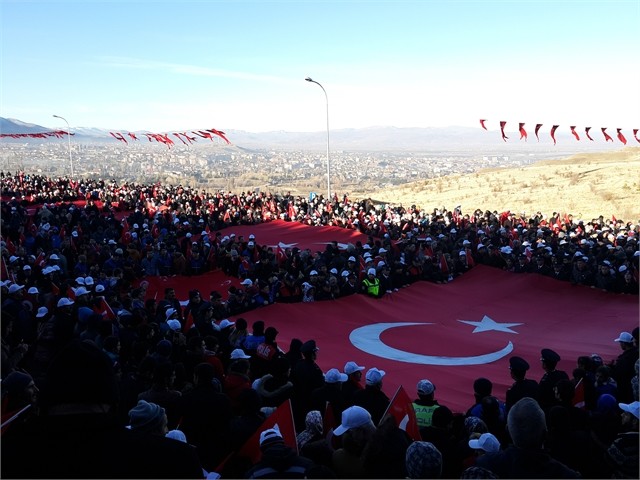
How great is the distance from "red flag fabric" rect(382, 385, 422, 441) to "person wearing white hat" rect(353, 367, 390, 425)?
0.55 meters

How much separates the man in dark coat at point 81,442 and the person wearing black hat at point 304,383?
472 cm

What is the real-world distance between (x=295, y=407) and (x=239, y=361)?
0.84m

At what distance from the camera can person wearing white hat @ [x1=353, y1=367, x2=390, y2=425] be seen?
5.97 metres

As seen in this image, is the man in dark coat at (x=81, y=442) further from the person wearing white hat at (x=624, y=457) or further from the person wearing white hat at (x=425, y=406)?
the person wearing white hat at (x=425, y=406)

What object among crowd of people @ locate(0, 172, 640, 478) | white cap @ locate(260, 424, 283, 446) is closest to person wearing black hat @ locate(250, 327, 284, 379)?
crowd of people @ locate(0, 172, 640, 478)

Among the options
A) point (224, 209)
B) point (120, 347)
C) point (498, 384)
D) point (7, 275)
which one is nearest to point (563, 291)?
point (498, 384)

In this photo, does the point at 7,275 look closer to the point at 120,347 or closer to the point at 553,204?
the point at 120,347

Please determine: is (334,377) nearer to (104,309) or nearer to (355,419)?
(355,419)

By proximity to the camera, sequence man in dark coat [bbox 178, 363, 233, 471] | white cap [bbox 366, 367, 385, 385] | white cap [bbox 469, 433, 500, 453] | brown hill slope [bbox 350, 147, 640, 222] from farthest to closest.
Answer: brown hill slope [bbox 350, 147, 640, 222] < white cap [bbox 366, 367, 385, 385] < man in dark coat [bbox 178, 363, 233, 471] < white cap [bbox 469, 433, 500, 453]

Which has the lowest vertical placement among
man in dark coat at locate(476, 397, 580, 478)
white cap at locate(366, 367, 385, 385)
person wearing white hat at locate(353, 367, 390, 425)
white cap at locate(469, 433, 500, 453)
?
person wearing white hat at locate(353, 367, 390, 425)

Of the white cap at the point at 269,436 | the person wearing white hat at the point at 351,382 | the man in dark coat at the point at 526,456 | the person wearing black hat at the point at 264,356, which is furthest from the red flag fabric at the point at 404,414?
the person wearing black hat at the point at 264,356

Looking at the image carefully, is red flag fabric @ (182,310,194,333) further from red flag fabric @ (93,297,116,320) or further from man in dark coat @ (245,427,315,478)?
man in dark coat @ (245,427,315,478)

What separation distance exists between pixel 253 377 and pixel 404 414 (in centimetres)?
304

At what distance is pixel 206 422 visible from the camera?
5.29 metres
